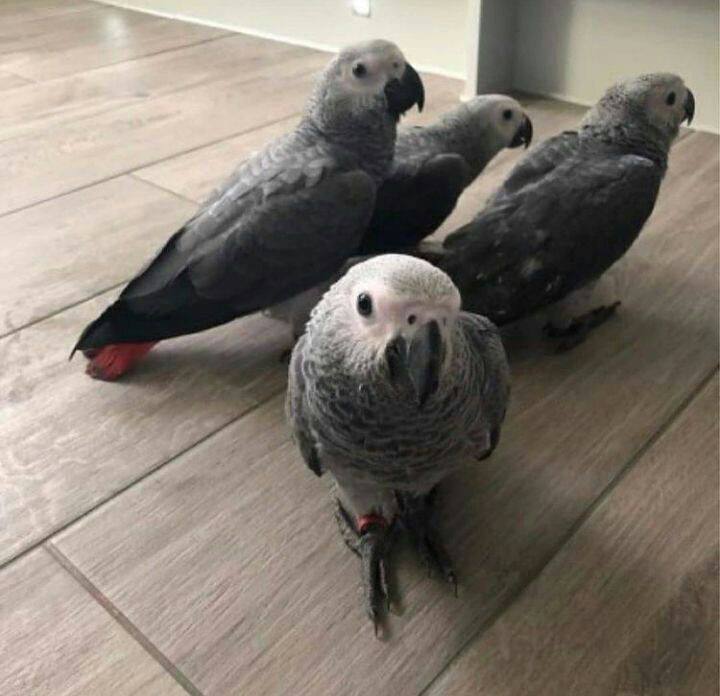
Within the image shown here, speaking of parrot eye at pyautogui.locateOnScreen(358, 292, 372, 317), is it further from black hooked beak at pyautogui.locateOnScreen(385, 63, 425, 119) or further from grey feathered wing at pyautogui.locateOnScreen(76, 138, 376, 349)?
black hooked beak at pyautogui.locateOnScreen(385, 63, 425, 119)

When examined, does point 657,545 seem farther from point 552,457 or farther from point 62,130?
point 62,130

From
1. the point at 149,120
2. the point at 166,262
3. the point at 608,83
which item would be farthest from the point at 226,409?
the point at 608,83

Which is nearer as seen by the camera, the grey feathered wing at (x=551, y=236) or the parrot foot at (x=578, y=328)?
the grey feathered wing at (x=551, y=236)

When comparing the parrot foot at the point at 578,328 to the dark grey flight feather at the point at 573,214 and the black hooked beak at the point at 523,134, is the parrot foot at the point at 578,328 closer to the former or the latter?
the dark grey flight feather at the point at 573,214

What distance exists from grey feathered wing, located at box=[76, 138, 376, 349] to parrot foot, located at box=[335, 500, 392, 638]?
0.38 metres

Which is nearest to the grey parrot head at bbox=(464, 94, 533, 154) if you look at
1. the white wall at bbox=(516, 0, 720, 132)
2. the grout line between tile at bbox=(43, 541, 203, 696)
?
the white wall at bbox=(516, 0, 720, 132)

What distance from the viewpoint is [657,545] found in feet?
3.03

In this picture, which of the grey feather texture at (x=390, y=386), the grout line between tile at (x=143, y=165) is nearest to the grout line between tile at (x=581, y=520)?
the grey feather texture at (x=390, y=386)

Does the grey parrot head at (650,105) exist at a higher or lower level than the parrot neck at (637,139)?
higher

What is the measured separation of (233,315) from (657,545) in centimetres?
68

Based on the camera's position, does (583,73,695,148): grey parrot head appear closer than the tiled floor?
No

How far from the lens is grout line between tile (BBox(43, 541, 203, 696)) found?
802mm

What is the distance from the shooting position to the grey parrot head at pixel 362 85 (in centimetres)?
119

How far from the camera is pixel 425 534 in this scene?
931mm
